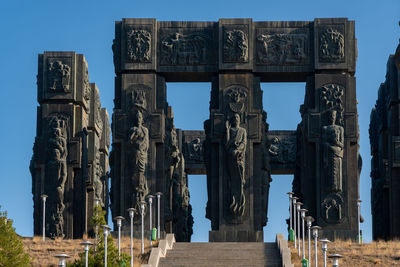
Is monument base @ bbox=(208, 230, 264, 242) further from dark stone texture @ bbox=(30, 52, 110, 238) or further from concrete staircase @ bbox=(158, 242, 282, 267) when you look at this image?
dark stone texture @ bbox=(30, 52, 110, 238)

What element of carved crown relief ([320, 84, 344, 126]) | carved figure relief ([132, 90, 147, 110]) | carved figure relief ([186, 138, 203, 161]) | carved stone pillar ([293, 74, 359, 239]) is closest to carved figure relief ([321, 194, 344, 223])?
carved stone pillar ([293, 74, 359, 239])

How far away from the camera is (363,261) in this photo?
42.9 m

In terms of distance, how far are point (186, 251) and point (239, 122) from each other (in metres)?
9.22

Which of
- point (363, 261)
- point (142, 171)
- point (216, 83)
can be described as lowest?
point (363, 261)

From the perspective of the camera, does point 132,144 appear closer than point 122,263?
No

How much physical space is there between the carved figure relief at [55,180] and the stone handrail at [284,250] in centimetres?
1238

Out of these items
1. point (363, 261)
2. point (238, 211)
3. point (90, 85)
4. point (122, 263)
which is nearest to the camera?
point (122, 263)

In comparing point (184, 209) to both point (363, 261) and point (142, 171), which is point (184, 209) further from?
point (363, 261)

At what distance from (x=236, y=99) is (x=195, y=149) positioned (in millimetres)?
19757

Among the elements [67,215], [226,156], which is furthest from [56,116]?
[226,156]

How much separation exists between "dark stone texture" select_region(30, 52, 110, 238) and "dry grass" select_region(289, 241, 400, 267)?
11.7 metres

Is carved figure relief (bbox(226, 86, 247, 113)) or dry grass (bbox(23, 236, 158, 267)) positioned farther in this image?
carved figure relief (bbox(226, 86, 247, 113))

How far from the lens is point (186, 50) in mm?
53344

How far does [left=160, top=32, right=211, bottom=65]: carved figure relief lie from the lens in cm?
5334
